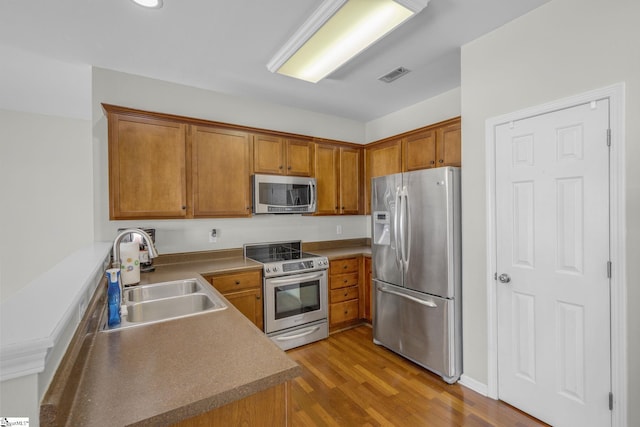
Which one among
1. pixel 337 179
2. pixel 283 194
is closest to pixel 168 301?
pixel 283 194

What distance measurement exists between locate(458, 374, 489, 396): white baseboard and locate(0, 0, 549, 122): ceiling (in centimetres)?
267

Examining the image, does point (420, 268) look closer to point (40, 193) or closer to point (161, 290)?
point (161, 290)

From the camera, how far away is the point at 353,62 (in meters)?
2.52

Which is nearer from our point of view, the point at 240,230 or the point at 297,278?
the point at 297,278

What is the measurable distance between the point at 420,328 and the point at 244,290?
5.43 feet

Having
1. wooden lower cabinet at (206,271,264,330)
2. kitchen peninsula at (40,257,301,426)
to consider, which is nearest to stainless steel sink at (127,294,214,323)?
kitchen peninsula at (40,257,301,426)

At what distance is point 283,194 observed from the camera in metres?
3.24

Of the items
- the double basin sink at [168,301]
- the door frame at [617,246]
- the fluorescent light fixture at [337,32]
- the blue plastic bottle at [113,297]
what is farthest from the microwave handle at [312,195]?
the door frame at [617,246]

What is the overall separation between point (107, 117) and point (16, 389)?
250cm

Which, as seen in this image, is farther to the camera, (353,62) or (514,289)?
(353,62)

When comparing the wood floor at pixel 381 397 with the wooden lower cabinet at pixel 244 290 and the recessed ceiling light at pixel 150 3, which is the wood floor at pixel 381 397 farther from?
the recessed ceiling light at pixel 150 3

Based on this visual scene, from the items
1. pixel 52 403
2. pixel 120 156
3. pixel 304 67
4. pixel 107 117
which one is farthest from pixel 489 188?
pixel 107 117

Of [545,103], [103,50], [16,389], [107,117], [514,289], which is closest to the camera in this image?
[16,389]

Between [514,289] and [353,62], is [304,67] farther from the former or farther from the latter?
[514,289]
